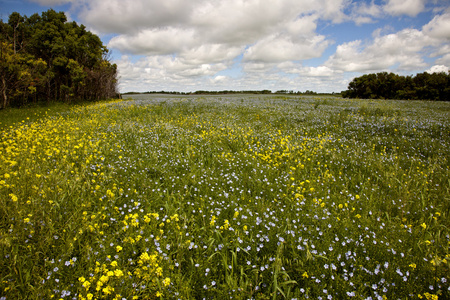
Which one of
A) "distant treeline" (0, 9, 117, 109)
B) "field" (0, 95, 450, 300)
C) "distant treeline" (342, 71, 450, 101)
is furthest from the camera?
"distant treeline" (342, 71, 450, 101)

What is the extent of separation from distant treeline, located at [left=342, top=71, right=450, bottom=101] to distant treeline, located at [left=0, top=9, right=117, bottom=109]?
60789 mm

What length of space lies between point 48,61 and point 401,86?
228 ft

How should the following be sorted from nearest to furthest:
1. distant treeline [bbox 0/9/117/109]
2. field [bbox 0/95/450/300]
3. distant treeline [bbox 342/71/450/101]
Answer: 1. field [bbox 0/95/450/300]
2. distant treeline [bbox 0/9/117/109]
3. distant treeline [bbox 342/71/450/101]

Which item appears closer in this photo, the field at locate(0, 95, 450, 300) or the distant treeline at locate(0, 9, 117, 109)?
the field at locate(0, 95, 450, 300)

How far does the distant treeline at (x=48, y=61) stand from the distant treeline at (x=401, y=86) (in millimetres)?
60789

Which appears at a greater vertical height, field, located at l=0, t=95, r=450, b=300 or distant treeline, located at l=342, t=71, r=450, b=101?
distant treeline, located at l=342, t=71, r=450, b=101

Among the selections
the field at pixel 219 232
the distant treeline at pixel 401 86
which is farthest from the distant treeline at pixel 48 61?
the distant treeline at pixel 401 86

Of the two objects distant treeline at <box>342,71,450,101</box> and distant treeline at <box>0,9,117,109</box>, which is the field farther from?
distant treeline at <box>342,71,450,101</box>

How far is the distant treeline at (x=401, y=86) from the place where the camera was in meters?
44.3

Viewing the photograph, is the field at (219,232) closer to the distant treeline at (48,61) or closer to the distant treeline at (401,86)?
the distant treeline at (48,61)

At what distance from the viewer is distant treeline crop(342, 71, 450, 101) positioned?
4431 cm

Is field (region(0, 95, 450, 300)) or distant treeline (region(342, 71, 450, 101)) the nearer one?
field (region(0, 95, 450, 300))

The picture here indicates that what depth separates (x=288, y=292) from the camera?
243 centimetres

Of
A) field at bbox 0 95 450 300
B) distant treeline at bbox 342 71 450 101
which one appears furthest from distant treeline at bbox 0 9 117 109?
distant treeline at bbox 342 71 450 101
